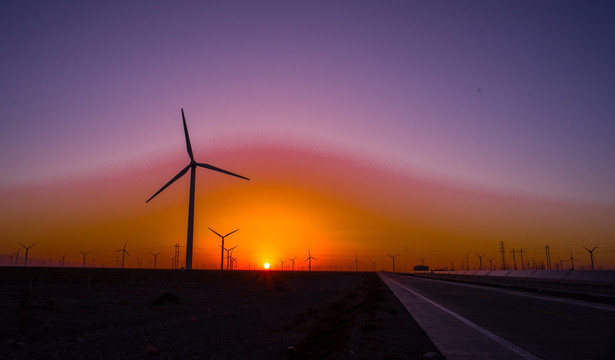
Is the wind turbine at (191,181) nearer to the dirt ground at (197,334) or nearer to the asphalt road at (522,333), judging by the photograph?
the dirt ground at (197,334)

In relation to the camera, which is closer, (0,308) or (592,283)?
(0,308)

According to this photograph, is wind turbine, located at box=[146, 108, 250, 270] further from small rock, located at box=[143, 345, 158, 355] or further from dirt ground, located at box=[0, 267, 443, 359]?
small rock, located at box=[143, 345, 158, 355]

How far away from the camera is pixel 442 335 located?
1595cm

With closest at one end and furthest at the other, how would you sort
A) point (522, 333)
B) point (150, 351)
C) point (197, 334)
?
point (522, 333)
point (150, 351)
point (197, 334)

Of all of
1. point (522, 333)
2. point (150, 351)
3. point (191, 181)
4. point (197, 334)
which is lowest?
point (197, 334)

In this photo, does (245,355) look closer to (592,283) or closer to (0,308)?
(0,308)

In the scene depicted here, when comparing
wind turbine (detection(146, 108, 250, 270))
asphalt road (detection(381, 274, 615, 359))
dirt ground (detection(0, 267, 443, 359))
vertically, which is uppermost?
wind turbine (detection(146, 108, 250, 270))

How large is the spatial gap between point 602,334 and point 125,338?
61.1 ft

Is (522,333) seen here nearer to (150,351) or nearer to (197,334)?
(150,351)

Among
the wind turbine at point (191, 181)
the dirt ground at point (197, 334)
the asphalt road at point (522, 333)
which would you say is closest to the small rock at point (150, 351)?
the dirt ground at point (197, 334)

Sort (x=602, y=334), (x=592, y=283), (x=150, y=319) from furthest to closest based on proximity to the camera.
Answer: (x=592, y=283) → (x=150, y=319) → (x=602, y=334)

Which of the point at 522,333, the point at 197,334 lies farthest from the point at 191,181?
the point at 522,333

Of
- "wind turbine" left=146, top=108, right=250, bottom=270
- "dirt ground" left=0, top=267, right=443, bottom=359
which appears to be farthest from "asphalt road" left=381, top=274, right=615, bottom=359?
"wind turbine" left=146, top=108, right=250, bottom=270

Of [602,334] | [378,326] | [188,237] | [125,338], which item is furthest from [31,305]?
[188,237]
